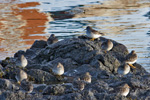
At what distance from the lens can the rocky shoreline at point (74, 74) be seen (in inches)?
401

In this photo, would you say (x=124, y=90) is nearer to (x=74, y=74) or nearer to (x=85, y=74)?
(x=85, y=74)

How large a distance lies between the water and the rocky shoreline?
451cm

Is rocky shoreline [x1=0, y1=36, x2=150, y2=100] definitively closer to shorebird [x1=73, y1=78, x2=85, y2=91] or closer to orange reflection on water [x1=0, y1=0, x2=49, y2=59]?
shorebird [x1=73, y1=78, x2=85, y2=91]

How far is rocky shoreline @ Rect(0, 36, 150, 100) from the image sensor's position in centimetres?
1019

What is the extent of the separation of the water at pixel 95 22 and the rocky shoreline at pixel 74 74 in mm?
4506

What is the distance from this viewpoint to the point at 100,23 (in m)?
33.5

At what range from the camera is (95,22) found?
33.6 metres

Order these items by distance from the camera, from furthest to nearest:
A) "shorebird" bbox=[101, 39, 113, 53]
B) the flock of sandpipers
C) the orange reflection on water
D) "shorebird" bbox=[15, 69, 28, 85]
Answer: the orange reflection on water
"shorebird" bbox=[101, 39, 113, 53]
"shorebird" bbox=[15, 69, 28, 85]
the flock of sandpipers

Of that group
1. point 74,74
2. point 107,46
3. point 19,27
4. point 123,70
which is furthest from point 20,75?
point 19,27

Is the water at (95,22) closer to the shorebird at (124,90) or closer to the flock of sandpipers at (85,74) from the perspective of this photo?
the flock of sandpipers at (85,74)

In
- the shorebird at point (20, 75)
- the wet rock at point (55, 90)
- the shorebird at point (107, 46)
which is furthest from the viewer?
the shorebird at point (107, 46)

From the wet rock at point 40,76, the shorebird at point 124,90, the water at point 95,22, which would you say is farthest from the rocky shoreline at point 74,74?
the water at point 95,22

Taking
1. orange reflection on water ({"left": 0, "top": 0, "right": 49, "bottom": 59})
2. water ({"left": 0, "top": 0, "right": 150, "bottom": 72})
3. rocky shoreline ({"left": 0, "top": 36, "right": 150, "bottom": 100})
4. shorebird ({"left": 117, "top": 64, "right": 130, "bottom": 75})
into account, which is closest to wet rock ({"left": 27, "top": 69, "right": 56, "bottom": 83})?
rocky shoreline ({"left": 0, "top": 36, "right": 150, "bottom": 100})

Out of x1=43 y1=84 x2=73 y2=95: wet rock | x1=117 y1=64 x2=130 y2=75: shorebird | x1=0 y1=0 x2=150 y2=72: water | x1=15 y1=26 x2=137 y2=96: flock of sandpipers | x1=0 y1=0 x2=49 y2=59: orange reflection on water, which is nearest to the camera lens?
x1=43 y1=84 x2=73 y2=95: wet rock
